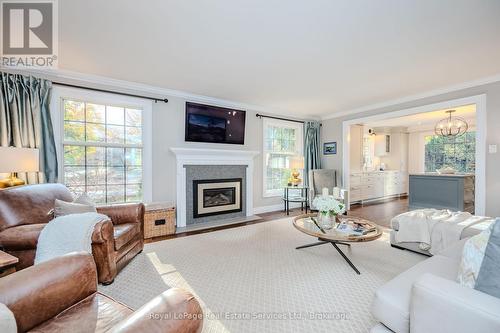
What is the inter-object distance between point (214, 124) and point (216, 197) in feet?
4.63

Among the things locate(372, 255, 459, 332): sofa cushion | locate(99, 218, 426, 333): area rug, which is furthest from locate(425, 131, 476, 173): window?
locate(372, 255, 459, 332): sofa cushion

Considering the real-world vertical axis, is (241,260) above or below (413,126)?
below

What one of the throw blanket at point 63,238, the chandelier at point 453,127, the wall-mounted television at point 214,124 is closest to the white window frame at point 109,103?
the wall-mounted television at point 214,124

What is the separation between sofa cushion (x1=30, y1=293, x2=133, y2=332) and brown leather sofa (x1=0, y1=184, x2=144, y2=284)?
89cm

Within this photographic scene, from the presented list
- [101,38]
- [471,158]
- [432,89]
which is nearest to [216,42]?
[101,38]

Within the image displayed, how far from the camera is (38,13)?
6.18 feet

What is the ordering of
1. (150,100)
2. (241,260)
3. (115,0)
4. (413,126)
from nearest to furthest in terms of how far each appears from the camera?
(115,0), (241,260), (150,100), (413,126)

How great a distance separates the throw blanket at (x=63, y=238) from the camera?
1754 mm

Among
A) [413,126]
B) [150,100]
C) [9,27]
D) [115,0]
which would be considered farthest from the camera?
[413,126]

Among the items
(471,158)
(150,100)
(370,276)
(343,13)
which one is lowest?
(370,276)

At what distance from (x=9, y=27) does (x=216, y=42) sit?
6.26ft

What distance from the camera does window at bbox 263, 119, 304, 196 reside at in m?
4.99

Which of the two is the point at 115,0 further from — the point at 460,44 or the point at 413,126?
the point at 413,126

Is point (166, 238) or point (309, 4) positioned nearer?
point (309, 4)
